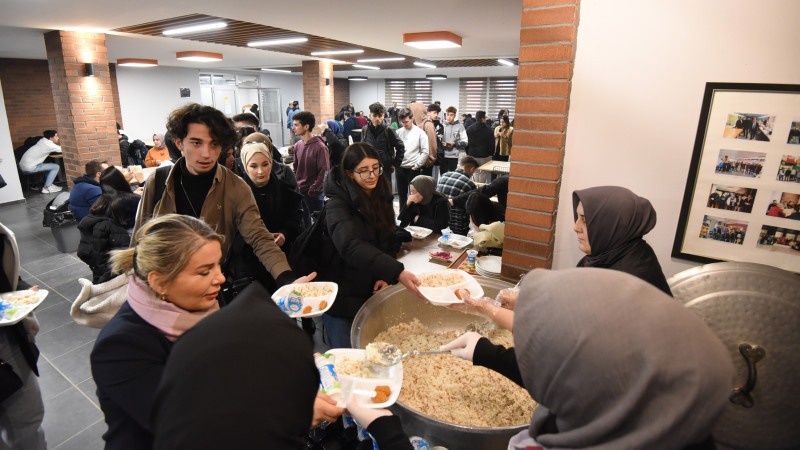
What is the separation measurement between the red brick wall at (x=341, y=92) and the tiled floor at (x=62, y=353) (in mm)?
13319

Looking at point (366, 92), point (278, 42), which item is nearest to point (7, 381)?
point (278, 42)

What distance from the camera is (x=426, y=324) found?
7.21ft

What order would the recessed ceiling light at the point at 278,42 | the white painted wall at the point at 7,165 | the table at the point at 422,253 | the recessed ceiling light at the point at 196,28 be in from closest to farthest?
the table at the point at 422,253 < the recessed ceiling light at the point at 196,28 < the recessed ceiling light at the point at 278,42 < the white painted wall at the point at 7,165

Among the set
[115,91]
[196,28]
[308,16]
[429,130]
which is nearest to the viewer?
[308,16]

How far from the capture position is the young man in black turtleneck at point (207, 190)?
1.94m

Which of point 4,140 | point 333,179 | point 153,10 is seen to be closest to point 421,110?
point 153,10

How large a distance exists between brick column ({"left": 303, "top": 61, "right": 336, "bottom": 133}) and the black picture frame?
8757 mm

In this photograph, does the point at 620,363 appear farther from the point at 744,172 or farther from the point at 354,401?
the point at 744,172

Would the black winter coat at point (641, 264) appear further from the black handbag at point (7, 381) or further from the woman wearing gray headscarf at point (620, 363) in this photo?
the black handbag at point (7, 381)

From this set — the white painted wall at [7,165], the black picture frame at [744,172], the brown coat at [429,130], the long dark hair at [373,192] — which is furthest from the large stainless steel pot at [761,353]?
the white painted wall at [7,165]

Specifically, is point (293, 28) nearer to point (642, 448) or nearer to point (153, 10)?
point (153, 10)

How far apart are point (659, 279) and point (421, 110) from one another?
6938mm

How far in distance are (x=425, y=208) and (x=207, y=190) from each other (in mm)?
2184

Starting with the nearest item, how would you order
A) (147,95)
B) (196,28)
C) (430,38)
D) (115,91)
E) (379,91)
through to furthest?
(196,28), (430,38), (115,91), (147,95), (379,91)
